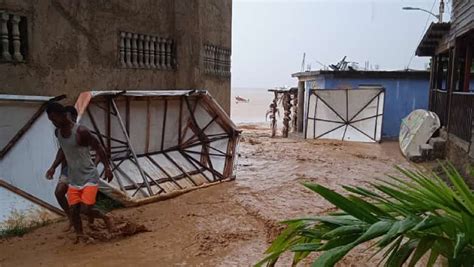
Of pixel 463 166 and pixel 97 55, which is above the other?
pixel 97 55

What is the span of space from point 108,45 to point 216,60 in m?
3.32

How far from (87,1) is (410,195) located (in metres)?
5.78

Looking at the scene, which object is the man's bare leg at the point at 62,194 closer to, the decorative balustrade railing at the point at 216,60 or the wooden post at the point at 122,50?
the wooden post at the point at 122,50

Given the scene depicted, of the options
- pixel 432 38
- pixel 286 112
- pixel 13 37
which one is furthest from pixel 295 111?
pixel 13 37

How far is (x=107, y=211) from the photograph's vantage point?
577 cm

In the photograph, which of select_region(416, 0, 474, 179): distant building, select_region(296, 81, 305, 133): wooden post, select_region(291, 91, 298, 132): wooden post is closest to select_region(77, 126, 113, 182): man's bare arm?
select_region(416, 0, 474, 179): distant building

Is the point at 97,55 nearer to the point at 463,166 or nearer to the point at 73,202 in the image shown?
the point at 73,202

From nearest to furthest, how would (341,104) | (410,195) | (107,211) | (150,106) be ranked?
(410,195), (107,211), (150,106), (341,104)

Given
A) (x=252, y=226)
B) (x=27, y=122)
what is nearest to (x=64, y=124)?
(x=27, y=122)

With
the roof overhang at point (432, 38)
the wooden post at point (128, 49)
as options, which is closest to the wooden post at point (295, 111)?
the roof overhang at point (432, 38)

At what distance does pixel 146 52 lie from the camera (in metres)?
7.21

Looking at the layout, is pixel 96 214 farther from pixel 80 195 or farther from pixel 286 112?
pixel 286 112

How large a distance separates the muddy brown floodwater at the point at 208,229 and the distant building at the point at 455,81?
1728 millimetres

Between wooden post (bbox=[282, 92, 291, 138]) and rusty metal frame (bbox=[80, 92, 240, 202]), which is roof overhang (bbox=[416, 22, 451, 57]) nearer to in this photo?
wooden post (bbox=[282, 92, 291, 138])
